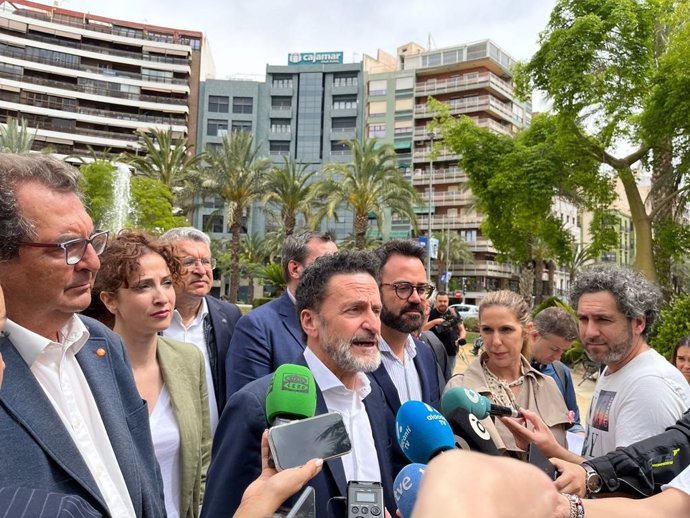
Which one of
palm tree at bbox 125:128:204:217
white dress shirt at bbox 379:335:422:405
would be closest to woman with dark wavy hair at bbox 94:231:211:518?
white dress shirt at bbox 379:335:422:405

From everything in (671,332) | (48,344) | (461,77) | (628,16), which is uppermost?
(461,77)

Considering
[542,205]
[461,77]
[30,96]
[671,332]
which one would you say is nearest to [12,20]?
[30,96]

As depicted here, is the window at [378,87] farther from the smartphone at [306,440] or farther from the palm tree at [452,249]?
the smartphone at [306,440]

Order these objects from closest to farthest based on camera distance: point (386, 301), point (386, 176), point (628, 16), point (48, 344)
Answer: point (48, 344), point (386, 301), point (628, 16), point (386, 176)

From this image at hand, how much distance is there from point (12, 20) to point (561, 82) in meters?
58.5

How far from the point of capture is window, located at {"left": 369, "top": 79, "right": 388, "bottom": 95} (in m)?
61.9

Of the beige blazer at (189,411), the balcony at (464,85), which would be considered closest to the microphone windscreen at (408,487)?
the beige blazer at (189,411)

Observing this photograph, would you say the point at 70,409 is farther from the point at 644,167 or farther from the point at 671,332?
the point at 644,167

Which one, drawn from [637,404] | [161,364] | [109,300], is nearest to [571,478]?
[637,404]

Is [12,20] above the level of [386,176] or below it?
above

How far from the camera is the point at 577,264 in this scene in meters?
53.1

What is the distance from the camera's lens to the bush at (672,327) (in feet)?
34.3

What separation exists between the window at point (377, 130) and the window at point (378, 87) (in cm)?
365

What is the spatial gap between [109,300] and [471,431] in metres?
2.17
